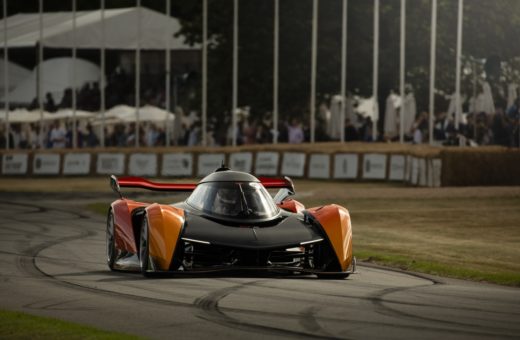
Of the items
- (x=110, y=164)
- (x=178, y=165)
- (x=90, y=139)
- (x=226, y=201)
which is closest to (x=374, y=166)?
(x=178, y=165)

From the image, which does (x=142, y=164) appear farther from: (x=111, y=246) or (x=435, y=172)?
(x=111, y=246)

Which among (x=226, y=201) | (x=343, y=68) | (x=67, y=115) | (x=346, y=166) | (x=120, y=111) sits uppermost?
(x=343, y=68)

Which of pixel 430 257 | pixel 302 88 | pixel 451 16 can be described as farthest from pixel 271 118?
pixel 430 257

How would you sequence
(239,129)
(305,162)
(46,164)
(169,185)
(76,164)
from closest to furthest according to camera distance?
(169,185) → (305,162) → (76,164) → (46,164) → (239,129)

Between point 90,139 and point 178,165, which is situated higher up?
point 90,139

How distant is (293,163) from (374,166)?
3.94m

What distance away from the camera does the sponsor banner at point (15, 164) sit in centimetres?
5525

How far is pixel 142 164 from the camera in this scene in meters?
52.7

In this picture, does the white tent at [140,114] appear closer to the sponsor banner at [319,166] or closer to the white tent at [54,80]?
the white tent at [54,80]

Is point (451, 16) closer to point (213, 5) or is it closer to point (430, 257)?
point (213, 5)

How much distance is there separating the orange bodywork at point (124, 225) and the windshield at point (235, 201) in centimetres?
83

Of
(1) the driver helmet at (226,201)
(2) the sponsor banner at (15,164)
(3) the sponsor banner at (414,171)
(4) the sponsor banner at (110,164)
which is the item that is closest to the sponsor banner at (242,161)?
(4) the sponsor banner at (110,164)

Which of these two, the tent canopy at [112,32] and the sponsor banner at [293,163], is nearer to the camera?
the sponsor banner at [293,163]

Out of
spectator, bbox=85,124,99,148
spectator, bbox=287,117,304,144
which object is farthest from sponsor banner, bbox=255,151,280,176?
spectator, bbox=85,124,99,148
